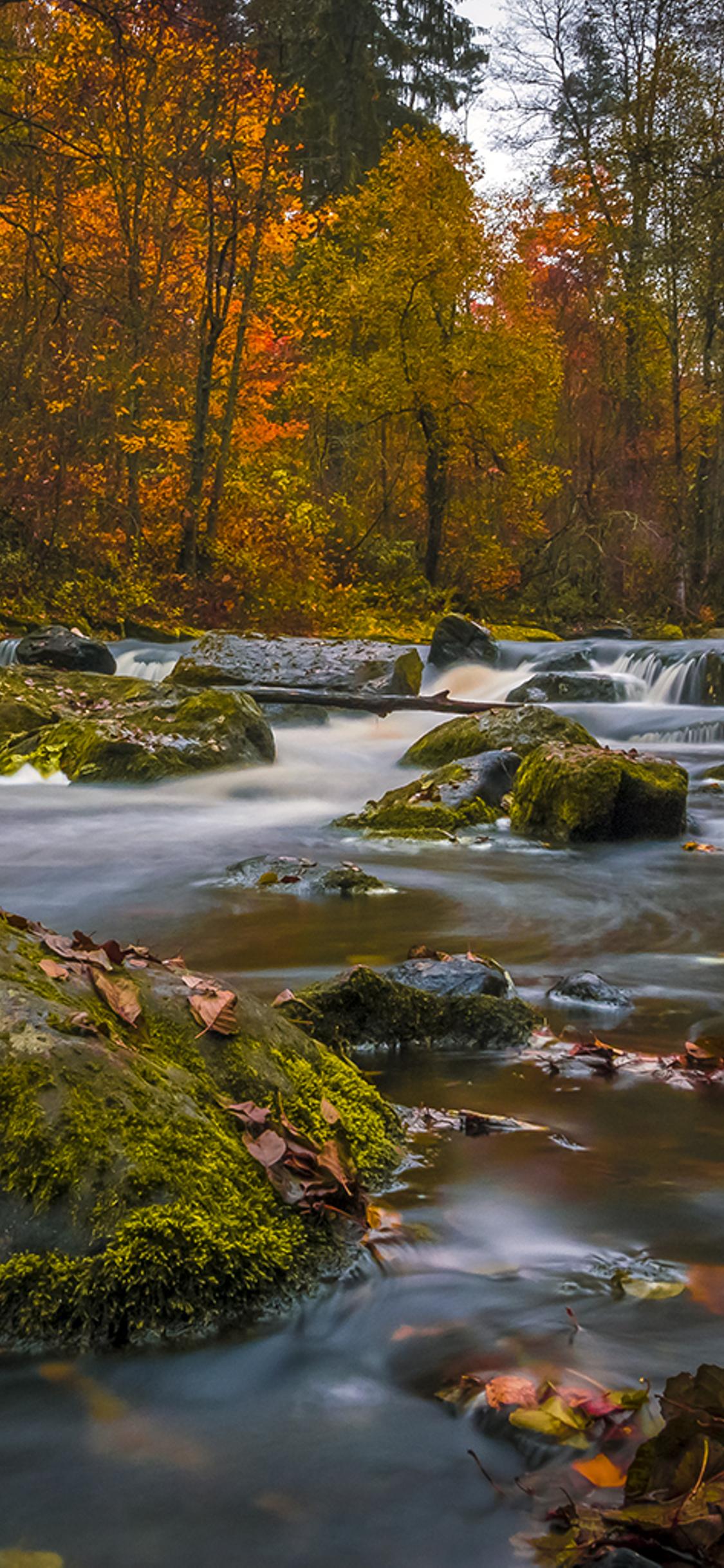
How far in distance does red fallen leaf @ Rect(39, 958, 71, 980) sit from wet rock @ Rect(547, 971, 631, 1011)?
7.98 feet

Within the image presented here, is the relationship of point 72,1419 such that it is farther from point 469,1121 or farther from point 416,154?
point 416,154

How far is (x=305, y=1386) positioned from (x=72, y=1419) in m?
0.39

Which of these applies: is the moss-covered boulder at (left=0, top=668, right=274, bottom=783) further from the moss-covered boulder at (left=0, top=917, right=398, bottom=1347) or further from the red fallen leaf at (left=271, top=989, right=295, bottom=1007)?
the moss-covered boulder at (left=0, top=917, right=398, bottom=1347)

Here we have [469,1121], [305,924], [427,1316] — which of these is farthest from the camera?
[305,924]

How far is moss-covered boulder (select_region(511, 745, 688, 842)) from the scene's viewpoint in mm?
8680

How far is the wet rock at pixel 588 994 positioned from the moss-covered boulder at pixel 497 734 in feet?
18.0

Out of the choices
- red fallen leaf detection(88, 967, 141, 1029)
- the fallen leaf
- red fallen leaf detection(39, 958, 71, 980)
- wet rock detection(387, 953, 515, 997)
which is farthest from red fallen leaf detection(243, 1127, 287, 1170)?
wet rock detection(387, 953, 515, 997)

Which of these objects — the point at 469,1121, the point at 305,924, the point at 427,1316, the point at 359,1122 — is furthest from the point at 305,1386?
the point at 305,924

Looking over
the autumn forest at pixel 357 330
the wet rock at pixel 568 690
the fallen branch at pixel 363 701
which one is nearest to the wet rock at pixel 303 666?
the fallen branch at pixel 363 701

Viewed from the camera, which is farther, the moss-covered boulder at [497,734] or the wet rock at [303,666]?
the wet rock at [303,666]

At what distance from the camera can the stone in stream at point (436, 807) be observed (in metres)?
8.92

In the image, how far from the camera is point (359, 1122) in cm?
287

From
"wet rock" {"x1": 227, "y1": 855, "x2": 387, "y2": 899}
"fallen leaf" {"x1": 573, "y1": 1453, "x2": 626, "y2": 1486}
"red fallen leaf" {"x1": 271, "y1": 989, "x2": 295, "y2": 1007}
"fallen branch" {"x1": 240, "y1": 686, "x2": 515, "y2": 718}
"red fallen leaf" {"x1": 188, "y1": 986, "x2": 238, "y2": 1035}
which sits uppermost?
"fallen branch" {"x1": 240, "y1": 686, "x2": 515, "y2": 718}

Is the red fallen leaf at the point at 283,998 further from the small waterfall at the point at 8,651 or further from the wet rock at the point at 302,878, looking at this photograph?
the small waterfall at the point at 8,651
